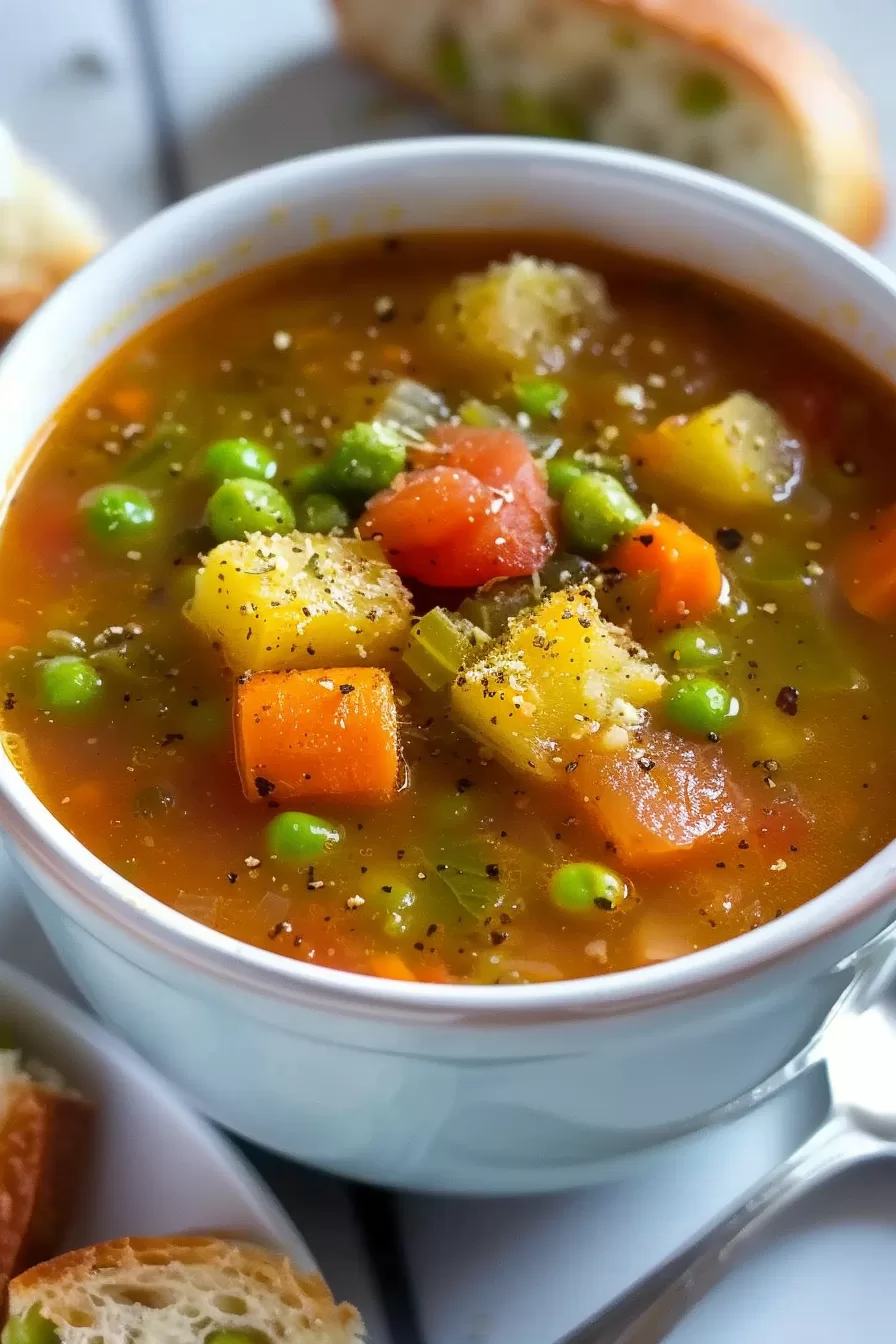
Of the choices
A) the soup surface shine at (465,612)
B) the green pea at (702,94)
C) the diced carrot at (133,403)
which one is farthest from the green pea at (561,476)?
the green pea at (702,94)

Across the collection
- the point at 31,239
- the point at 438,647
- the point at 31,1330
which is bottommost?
the point at 31,1330

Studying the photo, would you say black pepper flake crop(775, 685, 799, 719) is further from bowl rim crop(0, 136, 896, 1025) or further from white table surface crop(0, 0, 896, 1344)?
white table surface crop(0, 0, 896, 1344)

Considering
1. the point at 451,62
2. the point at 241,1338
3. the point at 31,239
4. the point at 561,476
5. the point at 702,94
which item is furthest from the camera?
the point at 451,62

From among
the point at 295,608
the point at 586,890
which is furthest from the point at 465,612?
the point at 586,890

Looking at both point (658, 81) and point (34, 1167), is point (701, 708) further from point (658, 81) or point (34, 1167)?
point (658, 81)

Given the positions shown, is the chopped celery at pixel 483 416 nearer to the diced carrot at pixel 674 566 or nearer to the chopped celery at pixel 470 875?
the diced carrot at pixel 674 566
